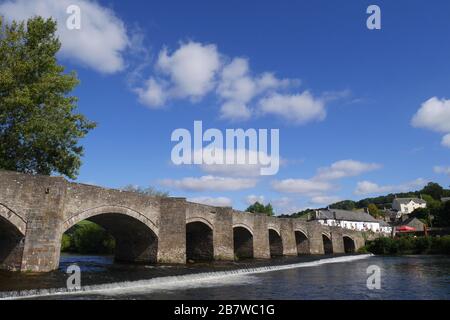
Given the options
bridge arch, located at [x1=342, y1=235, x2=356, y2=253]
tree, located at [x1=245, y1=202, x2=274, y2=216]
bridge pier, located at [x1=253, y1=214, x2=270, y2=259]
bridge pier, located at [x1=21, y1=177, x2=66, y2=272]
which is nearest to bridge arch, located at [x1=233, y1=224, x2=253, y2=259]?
bridge pier, located at [x1=253, y1=214, x2=270, y2=259]

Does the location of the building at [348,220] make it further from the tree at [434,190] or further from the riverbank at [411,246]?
the tree at [434,190]

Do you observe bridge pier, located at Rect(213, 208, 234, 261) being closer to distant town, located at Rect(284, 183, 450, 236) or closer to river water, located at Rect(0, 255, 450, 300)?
river water, located at Rect(0, 255, 450, 300)

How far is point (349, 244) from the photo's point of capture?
61125 millimetres

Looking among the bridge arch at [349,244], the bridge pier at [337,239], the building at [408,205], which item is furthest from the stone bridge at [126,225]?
the building at [408,205]

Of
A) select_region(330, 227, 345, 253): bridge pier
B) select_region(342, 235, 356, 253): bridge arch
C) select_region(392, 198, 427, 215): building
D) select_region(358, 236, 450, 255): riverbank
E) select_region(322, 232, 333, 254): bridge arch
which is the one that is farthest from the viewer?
select_region(392, 198, 427, 215): building

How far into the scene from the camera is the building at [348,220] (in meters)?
84.5

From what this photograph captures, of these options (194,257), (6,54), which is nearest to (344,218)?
(194,257)

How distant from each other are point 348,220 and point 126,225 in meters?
72.5

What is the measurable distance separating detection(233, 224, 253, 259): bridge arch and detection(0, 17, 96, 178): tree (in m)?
17.7

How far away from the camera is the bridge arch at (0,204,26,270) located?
1648cm

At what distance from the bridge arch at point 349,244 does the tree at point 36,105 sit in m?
47.6
